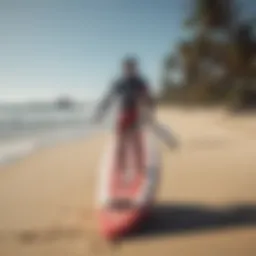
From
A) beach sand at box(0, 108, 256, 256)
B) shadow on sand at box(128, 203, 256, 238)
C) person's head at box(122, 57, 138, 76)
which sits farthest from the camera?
shadow on sand at box(128, 203, 256, 238)

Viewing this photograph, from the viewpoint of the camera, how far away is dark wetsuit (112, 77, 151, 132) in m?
1.28

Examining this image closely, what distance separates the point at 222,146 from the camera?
1.79m

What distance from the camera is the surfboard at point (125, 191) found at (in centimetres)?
145

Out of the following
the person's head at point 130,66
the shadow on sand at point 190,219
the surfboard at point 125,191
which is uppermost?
the person's head at point 130,66

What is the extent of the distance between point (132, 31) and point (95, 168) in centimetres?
54

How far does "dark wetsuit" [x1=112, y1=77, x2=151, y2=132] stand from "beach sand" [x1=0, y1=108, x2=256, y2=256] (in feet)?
0.26

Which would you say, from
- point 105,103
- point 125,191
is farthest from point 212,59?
point 125,191

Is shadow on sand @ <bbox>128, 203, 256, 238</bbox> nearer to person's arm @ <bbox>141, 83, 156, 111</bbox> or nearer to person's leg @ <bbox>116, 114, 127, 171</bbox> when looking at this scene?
person's leg @ <bbox>116, 114, 127, 171</bbox>

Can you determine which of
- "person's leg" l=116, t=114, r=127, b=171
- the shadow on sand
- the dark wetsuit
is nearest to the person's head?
the dark wetsuit

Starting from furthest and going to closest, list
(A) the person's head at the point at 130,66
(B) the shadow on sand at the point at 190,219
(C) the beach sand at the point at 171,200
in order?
(B) the shadow on sand at the point at 190,219 → (C) the beach sand at the point at 171,200 → (A) the person's head at the point at 130,66

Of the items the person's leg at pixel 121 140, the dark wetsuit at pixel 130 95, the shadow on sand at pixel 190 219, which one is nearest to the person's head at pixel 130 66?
the dark wetsuit at pixel 130 95

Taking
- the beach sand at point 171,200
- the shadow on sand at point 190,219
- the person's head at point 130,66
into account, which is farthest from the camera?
the shadow on sand at point 190,219

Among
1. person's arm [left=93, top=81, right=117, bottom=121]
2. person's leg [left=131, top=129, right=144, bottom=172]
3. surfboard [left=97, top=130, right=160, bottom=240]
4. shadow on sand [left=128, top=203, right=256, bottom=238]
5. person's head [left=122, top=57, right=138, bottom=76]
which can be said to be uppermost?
person's head [left=122, top=57, right=138, bottom=76]

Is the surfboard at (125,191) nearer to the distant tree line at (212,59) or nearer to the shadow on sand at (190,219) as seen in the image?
the shadow on sand at (190,219)
